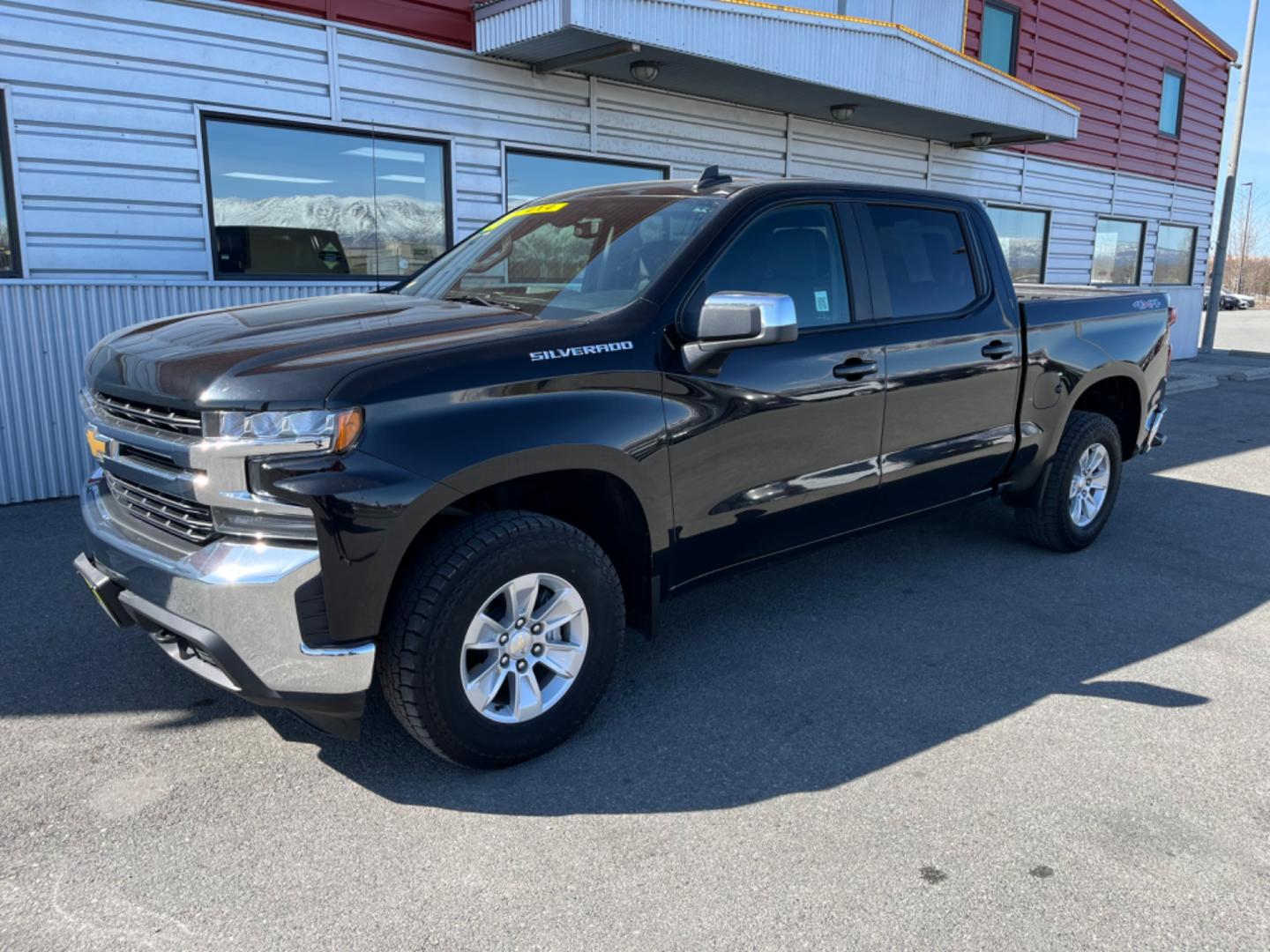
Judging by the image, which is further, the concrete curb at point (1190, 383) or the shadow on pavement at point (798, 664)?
the concrete curb at point (1190, 383)

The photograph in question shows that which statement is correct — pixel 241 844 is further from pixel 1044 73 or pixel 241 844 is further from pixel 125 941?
pixel 1044 73

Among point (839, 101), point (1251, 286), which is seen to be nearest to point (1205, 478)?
point (839, 101)

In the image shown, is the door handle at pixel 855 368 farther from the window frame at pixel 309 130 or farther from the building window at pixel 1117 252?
the building window at pixel 1117 252

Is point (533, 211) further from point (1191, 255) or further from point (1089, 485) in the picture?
point (1191, 255)

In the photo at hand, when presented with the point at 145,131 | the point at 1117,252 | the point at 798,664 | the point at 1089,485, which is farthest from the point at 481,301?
the point at 1117,252

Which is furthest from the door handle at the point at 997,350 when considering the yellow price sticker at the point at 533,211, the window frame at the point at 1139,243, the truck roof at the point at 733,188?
the window frame at the point at 1139,243

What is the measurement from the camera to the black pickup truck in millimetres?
2656

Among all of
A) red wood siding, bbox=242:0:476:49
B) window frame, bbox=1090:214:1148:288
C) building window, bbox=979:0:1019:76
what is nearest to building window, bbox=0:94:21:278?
red wood siding, bbox=242:0:476:49

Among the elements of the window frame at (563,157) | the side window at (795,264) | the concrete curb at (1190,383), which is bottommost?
the concrete curb at (1190,383)

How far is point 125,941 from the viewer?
2.34m

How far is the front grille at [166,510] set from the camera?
9.14ft

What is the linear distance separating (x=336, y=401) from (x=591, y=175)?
7366 millimetres

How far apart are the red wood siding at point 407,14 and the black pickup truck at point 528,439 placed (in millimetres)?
4056

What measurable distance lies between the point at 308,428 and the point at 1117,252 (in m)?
18.3
